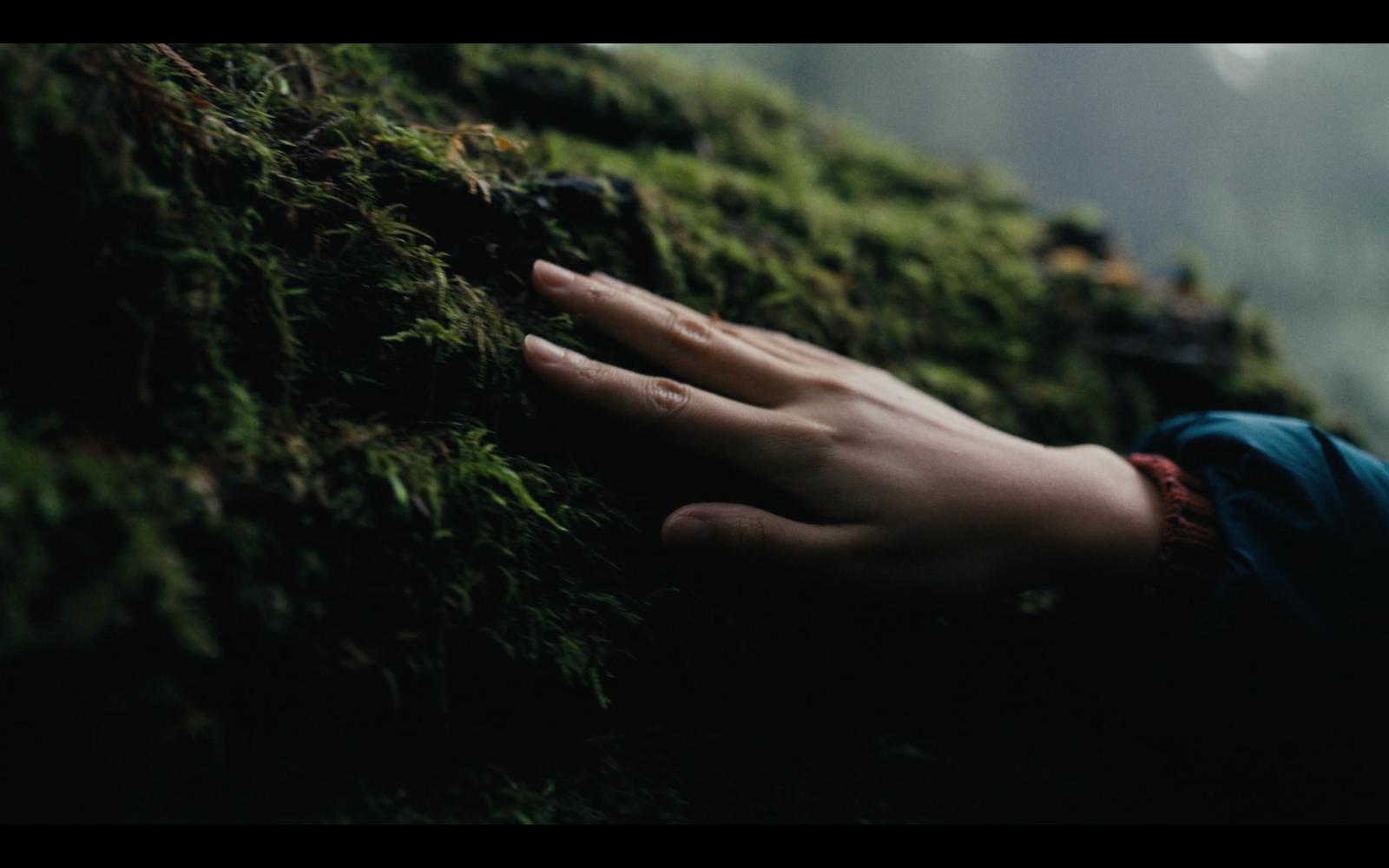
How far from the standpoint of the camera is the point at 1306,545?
169 centimetres

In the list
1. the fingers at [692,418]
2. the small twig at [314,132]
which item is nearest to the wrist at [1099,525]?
the fingers at [692,418]

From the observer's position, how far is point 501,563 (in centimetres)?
143

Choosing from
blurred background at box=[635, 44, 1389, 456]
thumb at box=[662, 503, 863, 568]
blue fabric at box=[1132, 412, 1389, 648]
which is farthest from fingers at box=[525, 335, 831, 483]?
blurred background at box=[635, 44, 1389, 456]

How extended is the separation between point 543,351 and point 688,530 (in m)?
0.56

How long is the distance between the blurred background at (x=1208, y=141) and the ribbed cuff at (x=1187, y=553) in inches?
439

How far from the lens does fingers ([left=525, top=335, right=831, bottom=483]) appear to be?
1.69 meters

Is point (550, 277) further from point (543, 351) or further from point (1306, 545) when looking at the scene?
point (1306, 545)

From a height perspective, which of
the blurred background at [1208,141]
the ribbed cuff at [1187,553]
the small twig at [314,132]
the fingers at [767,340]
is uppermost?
the blurred background at [1208,141]

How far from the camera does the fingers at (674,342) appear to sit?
1.84 meters

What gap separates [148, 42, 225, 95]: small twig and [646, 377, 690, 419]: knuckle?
118 cm

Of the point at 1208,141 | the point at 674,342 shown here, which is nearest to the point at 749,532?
the point at 674,342

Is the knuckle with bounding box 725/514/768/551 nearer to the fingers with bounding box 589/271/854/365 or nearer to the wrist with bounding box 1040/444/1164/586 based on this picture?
the fingers with bounding box 589/271/854/365

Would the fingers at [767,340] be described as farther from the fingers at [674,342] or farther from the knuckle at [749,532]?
the knuckle at [749,532]

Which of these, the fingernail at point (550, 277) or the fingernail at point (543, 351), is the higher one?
the fingernail at point (550, 277)
